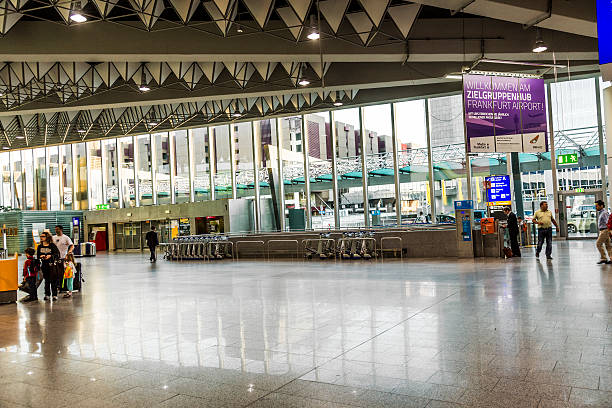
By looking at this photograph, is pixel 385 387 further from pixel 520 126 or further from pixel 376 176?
pixel 376 176

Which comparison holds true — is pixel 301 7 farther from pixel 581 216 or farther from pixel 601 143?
pixel 581 216

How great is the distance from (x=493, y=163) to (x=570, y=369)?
20.3 m

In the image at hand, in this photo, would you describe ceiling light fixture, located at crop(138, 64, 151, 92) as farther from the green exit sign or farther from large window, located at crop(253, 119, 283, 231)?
the green exit sign

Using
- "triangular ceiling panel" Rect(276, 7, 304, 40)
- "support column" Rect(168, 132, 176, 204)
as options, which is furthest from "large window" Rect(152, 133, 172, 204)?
"triangular ceiling panel" Rect(276, 7, 304, 40)

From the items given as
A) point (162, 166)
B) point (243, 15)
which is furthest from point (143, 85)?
point (162, 166)

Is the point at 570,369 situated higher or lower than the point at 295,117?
lower

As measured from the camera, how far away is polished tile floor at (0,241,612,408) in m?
3.88

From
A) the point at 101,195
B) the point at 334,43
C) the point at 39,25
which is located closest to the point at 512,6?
the point at 334,43

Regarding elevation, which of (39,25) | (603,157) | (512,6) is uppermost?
(39,25)

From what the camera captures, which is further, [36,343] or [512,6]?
[512,6]

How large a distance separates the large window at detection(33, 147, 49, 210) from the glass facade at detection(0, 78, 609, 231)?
730 cm

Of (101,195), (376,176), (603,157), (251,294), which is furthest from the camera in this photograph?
(101,195)

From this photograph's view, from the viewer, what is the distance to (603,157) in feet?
68.7

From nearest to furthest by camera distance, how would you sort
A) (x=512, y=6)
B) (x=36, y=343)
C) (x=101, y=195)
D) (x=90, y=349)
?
(x=90, y=349) → (x=36, y=343) → (x=512, y=6) → (x=101, y=195)
